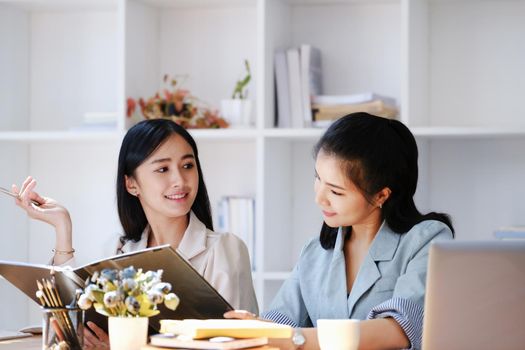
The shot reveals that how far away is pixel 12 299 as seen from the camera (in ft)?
13.6

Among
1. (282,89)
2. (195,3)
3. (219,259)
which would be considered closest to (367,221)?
(219,259)

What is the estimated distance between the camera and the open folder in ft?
6.73

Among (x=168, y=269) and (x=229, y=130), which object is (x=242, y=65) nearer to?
(x=229, y=130)

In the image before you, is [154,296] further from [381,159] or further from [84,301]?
[381,159]

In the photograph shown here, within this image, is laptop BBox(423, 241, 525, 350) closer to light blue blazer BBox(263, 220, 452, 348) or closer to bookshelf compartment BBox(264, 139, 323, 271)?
light blue blazer BBox(263, 220, 452, 348)

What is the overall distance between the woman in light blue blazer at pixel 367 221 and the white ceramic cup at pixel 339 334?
1.30ft

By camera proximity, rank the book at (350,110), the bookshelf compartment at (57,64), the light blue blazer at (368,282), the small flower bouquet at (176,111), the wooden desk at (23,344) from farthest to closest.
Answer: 1. the bookshelf compartment at (57,64)
2. the small flower bouquet at (176,111)
3. the book at (350,110)
4. the wooden desk at (23,344)
5. the light blue blazer at (368,282)

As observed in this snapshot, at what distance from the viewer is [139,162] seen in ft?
9.73

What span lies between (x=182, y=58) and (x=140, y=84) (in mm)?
255

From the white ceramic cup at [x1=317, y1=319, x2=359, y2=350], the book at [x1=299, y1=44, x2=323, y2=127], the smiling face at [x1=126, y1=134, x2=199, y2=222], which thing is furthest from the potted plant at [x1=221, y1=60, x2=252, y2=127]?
the white ceramic cup at [x1=317, y1=319, x2=359, y2=350]

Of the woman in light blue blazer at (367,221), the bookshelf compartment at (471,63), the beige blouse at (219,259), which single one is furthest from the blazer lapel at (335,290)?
the bookshelf compartment at (471,63)

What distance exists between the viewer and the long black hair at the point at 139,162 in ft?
9.68

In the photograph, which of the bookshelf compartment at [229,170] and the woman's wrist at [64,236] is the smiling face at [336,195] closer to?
the woman's wrist at [64,236]

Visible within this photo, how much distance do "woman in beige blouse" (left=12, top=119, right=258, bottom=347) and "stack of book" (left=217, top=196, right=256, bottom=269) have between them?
757mm
